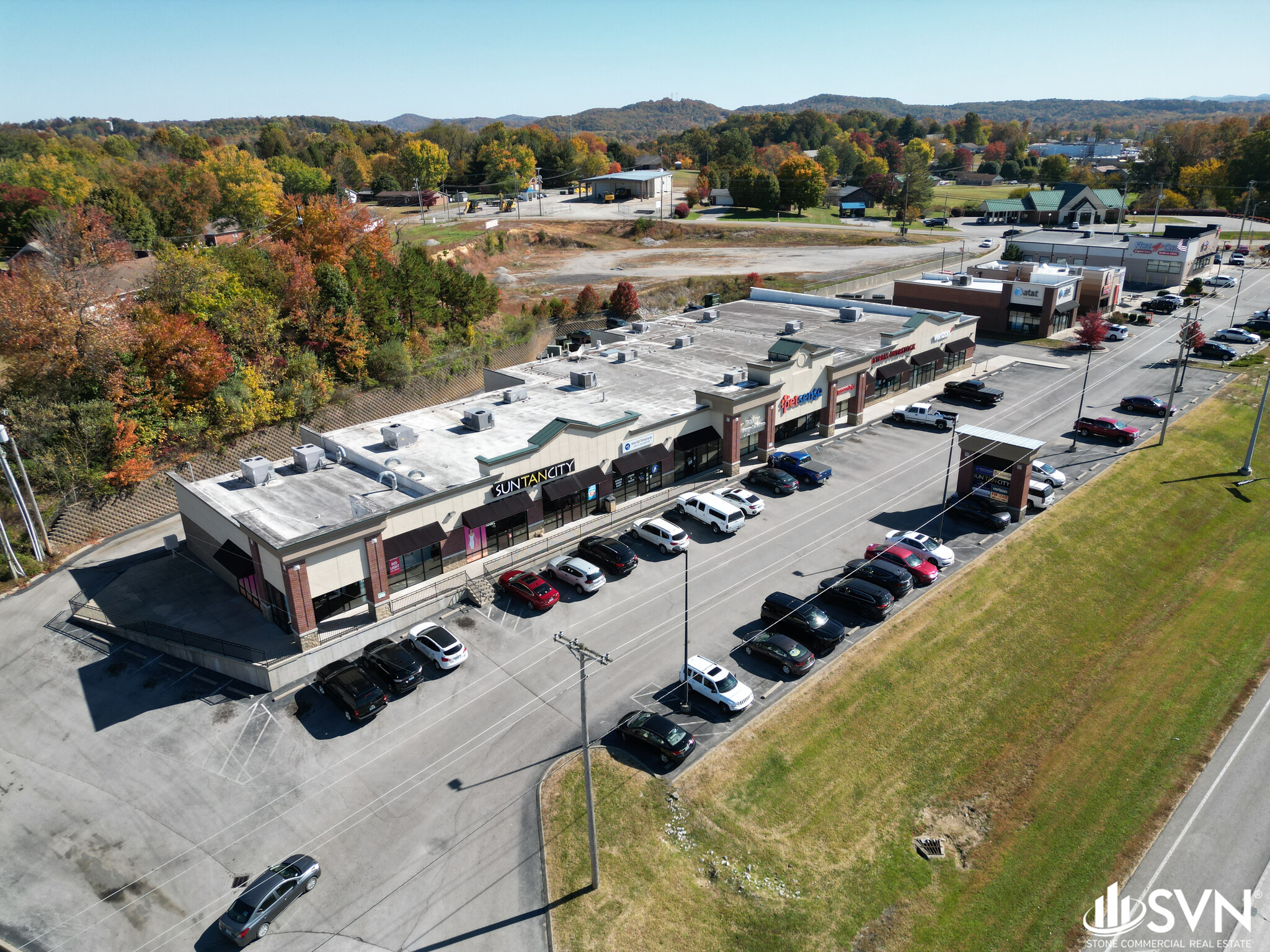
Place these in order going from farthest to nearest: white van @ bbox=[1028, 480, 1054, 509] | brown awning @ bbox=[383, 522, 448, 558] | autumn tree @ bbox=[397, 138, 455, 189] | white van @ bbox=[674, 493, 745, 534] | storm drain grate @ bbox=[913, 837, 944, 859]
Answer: autumn tree @ bbox=[397, 138, 455, 189] < white van @ bbox=[1028, 480, 1054, 509] < white van @ bbox=[674, 493, 745, 534] < brown awning @ bbox=[383, 522, 448, 558] < storm drain grate @ bbox=[913, 837, 944, 859]

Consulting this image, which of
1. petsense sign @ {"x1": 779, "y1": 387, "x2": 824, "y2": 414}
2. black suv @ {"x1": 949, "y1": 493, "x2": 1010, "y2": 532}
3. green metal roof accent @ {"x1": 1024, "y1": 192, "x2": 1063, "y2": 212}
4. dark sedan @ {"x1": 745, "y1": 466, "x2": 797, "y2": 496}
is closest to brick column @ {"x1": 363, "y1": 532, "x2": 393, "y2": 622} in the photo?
dark sedan @ {"x1": 745, "y1": 466, "x2": 797, "y2": 496}

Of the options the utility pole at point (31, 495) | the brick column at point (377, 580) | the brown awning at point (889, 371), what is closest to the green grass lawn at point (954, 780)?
the brick column at point (377, 580)

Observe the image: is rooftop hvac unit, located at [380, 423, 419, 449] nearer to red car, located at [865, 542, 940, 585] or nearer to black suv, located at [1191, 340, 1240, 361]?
red car, located at [865, 542, 940, 585]

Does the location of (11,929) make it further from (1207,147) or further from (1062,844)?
(1207,147)

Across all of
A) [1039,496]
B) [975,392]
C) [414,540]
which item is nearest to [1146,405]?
[975,392]

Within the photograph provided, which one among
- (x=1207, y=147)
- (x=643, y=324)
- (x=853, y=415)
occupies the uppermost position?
(x=1207, y=147)

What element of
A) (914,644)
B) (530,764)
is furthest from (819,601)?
(530,764)

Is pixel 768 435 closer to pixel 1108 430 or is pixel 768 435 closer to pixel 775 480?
pixel 775 480
